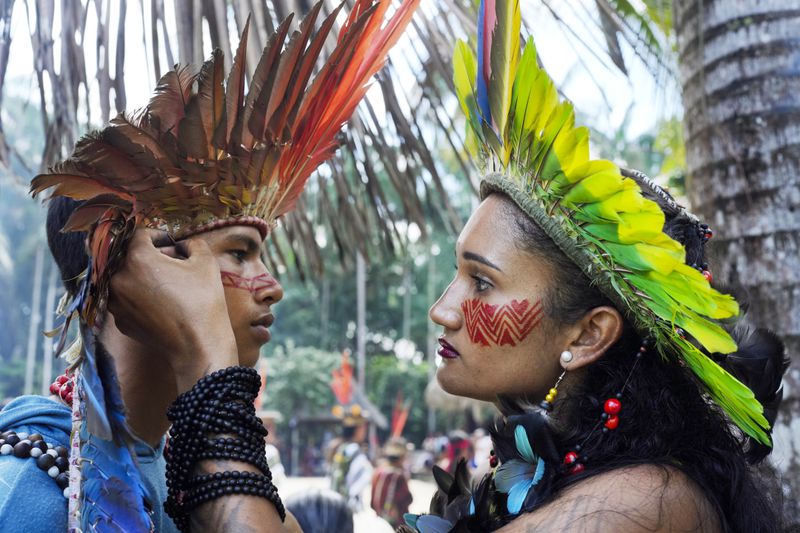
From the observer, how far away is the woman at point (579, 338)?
2074 millimetres

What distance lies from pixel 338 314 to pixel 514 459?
37.6 metres

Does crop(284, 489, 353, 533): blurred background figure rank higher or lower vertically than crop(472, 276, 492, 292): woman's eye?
lower

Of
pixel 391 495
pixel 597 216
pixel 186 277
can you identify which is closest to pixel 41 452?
pixel 186 277

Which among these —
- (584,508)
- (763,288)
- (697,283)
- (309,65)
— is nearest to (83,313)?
(309,65)

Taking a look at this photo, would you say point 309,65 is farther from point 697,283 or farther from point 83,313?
point 697,283

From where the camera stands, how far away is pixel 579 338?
228 centimetres

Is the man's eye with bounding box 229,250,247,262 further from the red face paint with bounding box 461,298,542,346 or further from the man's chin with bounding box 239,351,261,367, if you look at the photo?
the red face paint with bounding box 461,298,542,346

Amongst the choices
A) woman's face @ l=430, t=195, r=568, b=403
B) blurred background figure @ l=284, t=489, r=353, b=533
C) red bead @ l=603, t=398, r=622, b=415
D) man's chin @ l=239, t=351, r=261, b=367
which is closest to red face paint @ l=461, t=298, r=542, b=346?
woman's face @ l=430, t=195, r=568, b=403

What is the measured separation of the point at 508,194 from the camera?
2334 mm

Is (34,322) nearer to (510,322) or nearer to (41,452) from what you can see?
(41,452)

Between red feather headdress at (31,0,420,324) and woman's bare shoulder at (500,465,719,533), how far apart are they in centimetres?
113

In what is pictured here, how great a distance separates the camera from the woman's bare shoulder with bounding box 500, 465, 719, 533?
1907mm

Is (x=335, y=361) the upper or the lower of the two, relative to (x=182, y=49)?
lower

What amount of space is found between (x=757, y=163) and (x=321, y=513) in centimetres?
248
